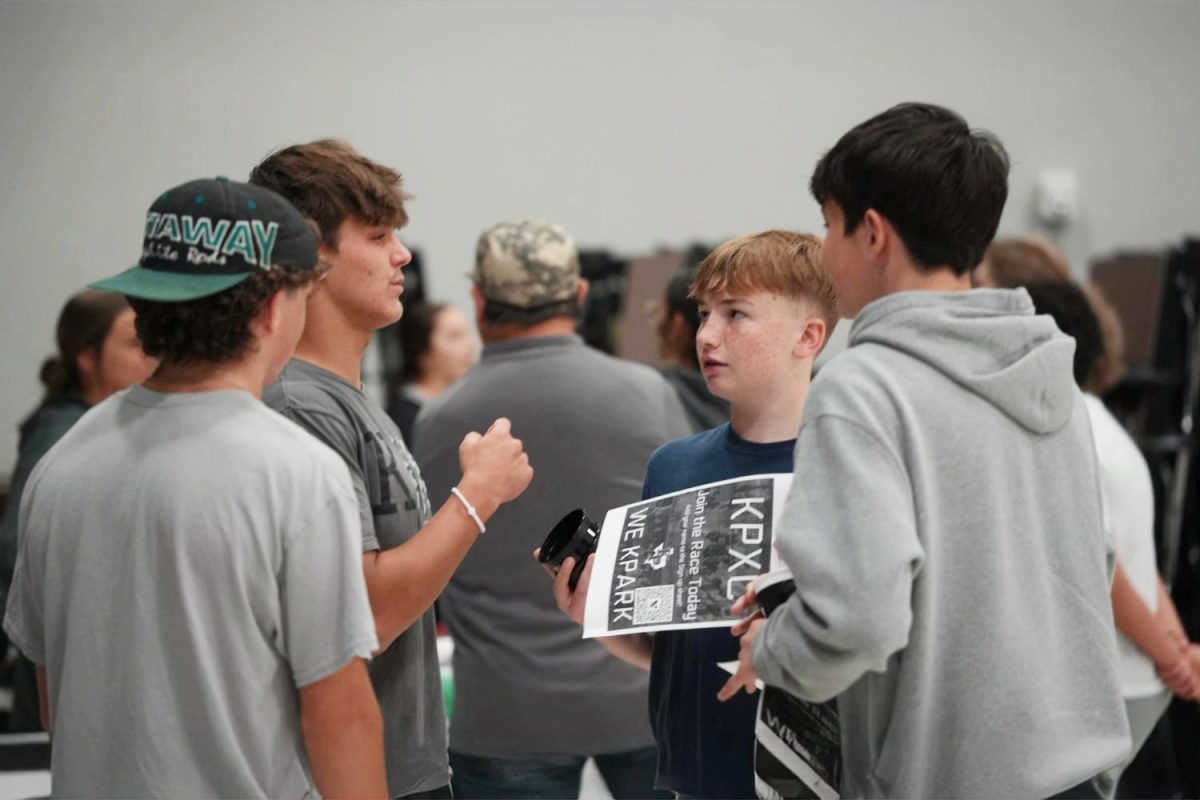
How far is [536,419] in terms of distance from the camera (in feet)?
7.54

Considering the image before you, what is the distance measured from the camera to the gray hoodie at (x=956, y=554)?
1.28 meters

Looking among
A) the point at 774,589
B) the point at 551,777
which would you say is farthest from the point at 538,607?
the point at 774,589

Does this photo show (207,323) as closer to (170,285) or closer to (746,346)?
(170,285)

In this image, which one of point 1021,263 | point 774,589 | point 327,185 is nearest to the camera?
point 774,589

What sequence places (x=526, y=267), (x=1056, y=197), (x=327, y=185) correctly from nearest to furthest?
(x=327, y=185) → (x=526, y=267) → (x=1056, y=197)

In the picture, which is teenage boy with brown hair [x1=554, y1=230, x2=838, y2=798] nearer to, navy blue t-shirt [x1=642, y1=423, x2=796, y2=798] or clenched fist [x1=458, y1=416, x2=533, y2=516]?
navy blue t-shirt [x1=642, y1=423, x2=796, y2=798]

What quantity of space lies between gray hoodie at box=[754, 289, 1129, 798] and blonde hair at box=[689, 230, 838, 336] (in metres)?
0.35

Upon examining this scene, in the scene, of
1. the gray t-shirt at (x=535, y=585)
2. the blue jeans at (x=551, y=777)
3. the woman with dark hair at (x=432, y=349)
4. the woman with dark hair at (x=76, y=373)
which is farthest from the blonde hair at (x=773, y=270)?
the woman with dark hair at (x=432, y=349)

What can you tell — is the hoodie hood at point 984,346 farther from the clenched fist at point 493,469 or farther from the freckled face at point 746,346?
the clenched fist at point 493,469

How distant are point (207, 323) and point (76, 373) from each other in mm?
1759

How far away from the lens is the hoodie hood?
1.35m

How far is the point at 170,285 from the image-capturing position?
135cm

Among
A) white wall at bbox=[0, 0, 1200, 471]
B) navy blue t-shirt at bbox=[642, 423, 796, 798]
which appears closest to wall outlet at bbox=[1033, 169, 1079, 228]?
white wall at bbox=[0, 0, 1200, 471]

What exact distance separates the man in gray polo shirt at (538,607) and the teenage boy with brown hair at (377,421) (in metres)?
0.51
